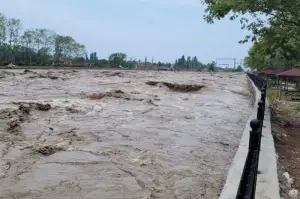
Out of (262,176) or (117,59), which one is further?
(117,59)

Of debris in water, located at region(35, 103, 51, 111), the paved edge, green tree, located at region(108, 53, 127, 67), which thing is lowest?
debris in water, located at region(35, 103, 51, 111)

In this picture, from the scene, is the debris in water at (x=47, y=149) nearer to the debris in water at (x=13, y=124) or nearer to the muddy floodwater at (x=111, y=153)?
the muddy floodwater at (x=111, y=153)

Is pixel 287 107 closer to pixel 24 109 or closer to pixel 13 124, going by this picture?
pixel 24 109

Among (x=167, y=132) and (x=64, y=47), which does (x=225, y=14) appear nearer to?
(x=167, y=132)

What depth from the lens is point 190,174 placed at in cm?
795

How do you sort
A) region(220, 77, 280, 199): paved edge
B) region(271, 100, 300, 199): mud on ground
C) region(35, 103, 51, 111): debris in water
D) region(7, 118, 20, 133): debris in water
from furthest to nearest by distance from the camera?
region(35, 103, 51, 111): debris in water, region(7, 118, 20, 133): debris in water, region(271, 100, 300, 199): mud on ground, region(220, 77, 280, 199): paved edge

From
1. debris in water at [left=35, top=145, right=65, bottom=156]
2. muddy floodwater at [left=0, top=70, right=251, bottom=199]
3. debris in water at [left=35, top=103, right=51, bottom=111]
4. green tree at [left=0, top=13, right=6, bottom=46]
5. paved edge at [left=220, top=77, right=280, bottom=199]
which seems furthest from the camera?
green tree at [left=0, top=13, right=6, bottom=46]

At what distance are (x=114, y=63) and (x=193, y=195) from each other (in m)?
126

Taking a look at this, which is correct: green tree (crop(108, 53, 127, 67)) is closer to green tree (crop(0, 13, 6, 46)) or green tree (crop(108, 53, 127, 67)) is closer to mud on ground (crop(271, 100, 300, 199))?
green tree (crop(0, 13, 6, 46))

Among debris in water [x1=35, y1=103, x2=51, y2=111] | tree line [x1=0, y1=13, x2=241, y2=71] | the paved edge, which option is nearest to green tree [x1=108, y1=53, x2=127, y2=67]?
tree line [x1=0, y1=13, x2=241, y2=71]

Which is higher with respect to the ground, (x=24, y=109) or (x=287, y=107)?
(x=24, y=109)

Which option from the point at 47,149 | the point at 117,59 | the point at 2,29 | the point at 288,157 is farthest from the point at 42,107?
the point at 117,59

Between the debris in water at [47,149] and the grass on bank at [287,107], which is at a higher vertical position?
the debris in water at [47,149]

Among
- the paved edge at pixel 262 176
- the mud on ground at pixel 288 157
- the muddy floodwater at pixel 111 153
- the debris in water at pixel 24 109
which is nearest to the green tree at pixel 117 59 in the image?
the debris in water at pixel 24 109
